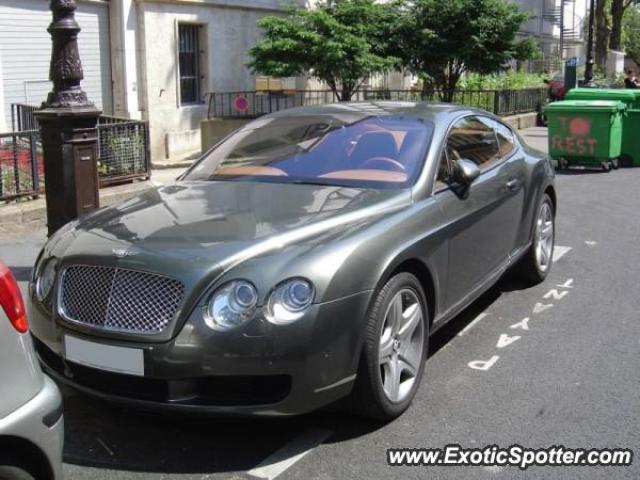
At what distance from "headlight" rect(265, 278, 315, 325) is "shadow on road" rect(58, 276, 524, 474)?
20.3 inches

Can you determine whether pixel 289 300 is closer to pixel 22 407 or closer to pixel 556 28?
pixel 22 407

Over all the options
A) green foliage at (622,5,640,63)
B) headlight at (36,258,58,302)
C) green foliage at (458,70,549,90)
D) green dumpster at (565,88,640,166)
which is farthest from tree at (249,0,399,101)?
green foliage at (622,5,640,63)

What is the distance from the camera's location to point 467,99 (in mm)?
21625

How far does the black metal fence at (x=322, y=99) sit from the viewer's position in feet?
60.7

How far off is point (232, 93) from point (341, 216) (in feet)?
49.9

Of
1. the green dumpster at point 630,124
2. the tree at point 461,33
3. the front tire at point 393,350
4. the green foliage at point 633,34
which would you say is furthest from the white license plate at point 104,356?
the green foliage at point 633,34

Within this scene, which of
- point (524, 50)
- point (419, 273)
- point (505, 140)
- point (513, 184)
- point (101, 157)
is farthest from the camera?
point (524, 50)

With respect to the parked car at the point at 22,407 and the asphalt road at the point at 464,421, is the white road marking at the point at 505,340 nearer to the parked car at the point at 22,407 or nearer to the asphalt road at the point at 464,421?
the asphalt road at the point at 464,421

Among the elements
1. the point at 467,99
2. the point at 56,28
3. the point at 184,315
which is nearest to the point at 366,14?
the point at 467,99

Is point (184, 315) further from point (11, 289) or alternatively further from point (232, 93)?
point (232, 93)

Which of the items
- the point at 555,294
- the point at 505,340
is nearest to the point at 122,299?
the point at 505,340

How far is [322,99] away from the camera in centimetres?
2042

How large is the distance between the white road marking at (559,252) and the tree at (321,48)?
7.73 m

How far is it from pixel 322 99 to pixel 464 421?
1699 cm
